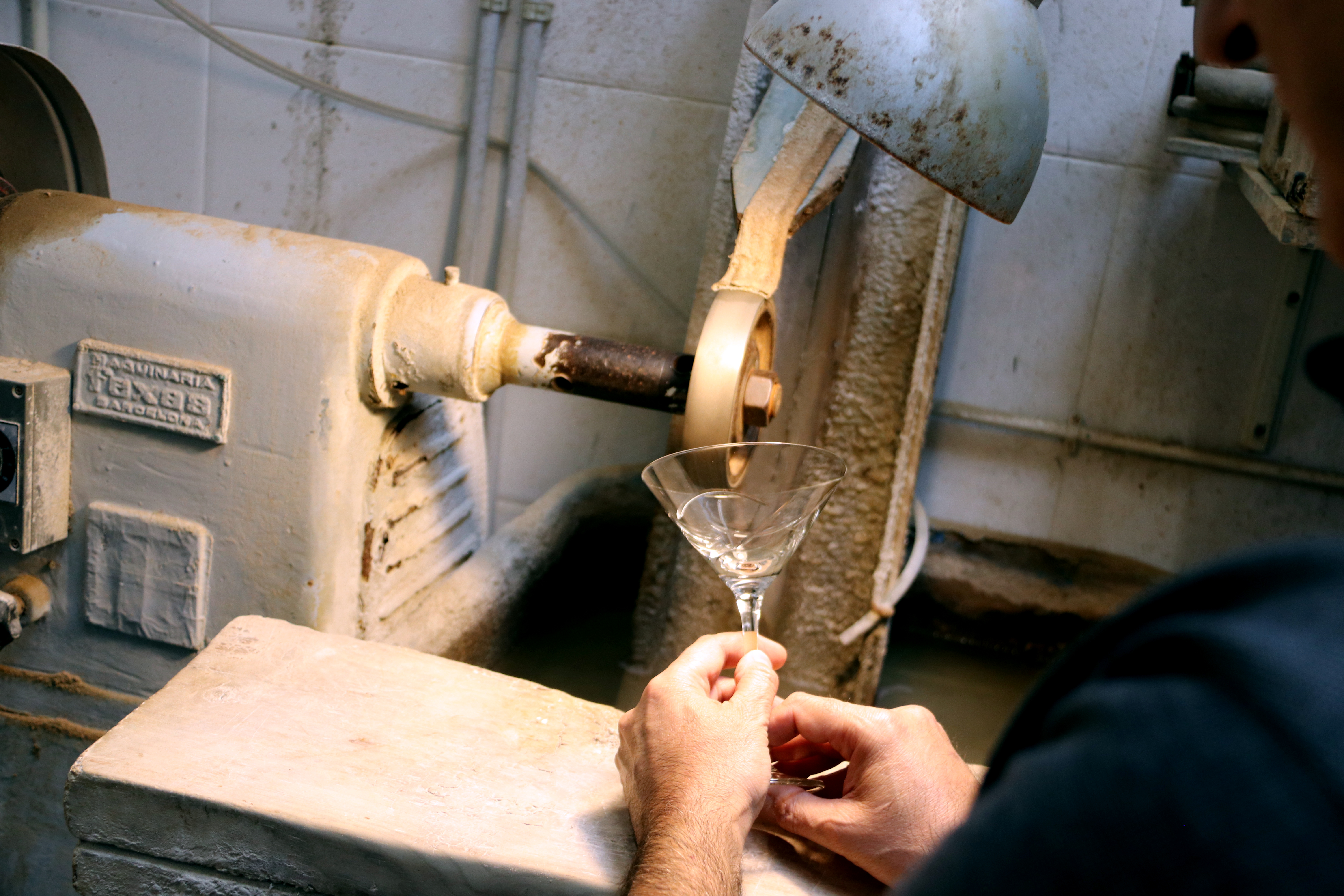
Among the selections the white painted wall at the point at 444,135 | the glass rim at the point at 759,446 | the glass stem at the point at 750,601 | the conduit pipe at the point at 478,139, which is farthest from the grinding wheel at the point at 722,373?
the conduit pipe at the point at 478,139

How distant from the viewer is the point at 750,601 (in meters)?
1.05

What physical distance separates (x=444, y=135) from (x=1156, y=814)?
2.38m

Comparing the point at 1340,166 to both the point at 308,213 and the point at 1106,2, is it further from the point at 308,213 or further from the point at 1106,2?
the point at 308,213

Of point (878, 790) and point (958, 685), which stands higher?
point (878, 790)

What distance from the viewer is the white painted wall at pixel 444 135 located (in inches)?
90.8

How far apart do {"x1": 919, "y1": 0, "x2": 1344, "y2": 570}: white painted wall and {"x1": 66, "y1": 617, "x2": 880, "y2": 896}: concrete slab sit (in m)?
1.52

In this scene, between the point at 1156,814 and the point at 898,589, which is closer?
the point at 1156,814

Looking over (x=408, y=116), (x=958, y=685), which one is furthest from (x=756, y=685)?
(x=408, y=116)

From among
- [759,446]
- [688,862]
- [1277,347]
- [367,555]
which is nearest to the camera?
[688,862]

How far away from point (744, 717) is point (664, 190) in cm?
170

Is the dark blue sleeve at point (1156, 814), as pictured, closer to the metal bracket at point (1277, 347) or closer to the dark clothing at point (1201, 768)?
the dark clothing at point (1201, 768)

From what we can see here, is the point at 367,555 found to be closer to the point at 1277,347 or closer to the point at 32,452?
the point at 32,452

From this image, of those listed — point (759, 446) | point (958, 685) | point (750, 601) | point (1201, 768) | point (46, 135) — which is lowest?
point (958, 685)

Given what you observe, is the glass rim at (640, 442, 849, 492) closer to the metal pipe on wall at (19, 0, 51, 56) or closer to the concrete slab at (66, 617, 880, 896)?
the concrete slab at (66, 617, 880, 896)
